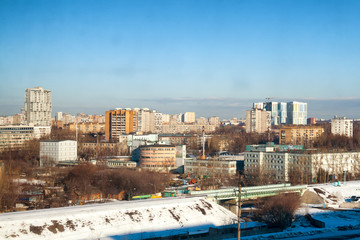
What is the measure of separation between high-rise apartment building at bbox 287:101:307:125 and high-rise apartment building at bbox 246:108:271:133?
28529mm

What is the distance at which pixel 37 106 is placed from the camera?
54656mm

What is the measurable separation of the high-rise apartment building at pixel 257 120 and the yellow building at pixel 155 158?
35547 millimetres

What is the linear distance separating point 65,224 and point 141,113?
49263 millimetres

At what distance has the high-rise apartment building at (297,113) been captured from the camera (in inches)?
3820

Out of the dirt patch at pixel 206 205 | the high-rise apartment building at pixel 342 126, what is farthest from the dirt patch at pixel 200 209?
the high-rise apartment building at pixel 342 126

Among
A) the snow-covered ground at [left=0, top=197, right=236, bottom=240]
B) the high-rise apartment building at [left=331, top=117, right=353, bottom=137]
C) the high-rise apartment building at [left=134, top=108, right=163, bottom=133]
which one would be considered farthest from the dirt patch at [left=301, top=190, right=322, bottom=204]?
the high-rise apartment building at [left=134, top=108, right=163, bottom=133]

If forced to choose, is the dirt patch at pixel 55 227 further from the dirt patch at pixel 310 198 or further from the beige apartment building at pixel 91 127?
the beige apartment building at pixel 91 127

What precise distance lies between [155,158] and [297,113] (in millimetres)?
68689

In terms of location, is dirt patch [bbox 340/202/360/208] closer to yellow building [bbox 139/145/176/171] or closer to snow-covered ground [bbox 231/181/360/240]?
snow-covered ground [bbox 231/181/360/240]

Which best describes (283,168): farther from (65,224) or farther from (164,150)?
(65,224)

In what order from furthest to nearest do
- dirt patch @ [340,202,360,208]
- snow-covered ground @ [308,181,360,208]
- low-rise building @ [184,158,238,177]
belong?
low-rise building @ [184,158,238,177], snow-covered ground @ [308,181,360,208], dirt patch @ [340,202,360,208]

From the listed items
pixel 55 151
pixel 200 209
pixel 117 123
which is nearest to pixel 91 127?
pixel 117 123

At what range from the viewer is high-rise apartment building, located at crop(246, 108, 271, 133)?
68562 mm

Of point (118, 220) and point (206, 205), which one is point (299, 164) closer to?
point (206, 205)
